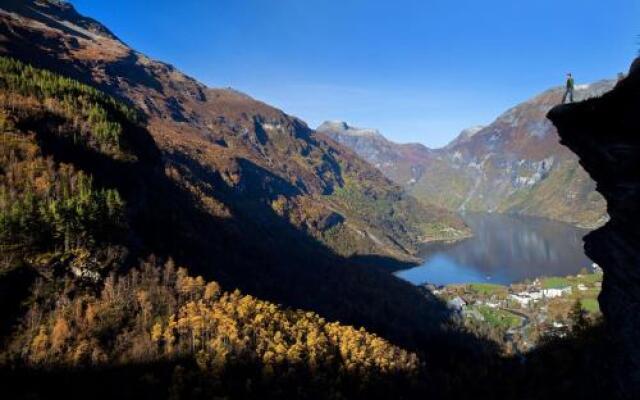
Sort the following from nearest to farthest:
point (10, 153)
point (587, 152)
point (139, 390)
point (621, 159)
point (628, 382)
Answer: point (621, 159), point (587, 152), point (628, 382), point (139, 390), point (10, 153)

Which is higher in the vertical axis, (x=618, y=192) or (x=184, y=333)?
(x=184, y=333)

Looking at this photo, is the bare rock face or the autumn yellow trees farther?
the autumn yellow trees

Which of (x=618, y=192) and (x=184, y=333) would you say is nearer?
(x=618, y=192)

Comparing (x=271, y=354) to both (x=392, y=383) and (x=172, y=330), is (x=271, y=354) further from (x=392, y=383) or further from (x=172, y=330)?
(x=392, y=383)

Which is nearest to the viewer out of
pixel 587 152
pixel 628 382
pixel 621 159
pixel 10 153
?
pixel 621 159

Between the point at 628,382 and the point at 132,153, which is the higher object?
the point at 132,153

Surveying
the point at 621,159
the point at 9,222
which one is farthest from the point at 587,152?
the point at 9,222

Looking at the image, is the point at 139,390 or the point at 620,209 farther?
the point at 139,390

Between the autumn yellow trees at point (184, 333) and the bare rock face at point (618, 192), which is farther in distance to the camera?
the autumn yellow trees at point (184, 333)
